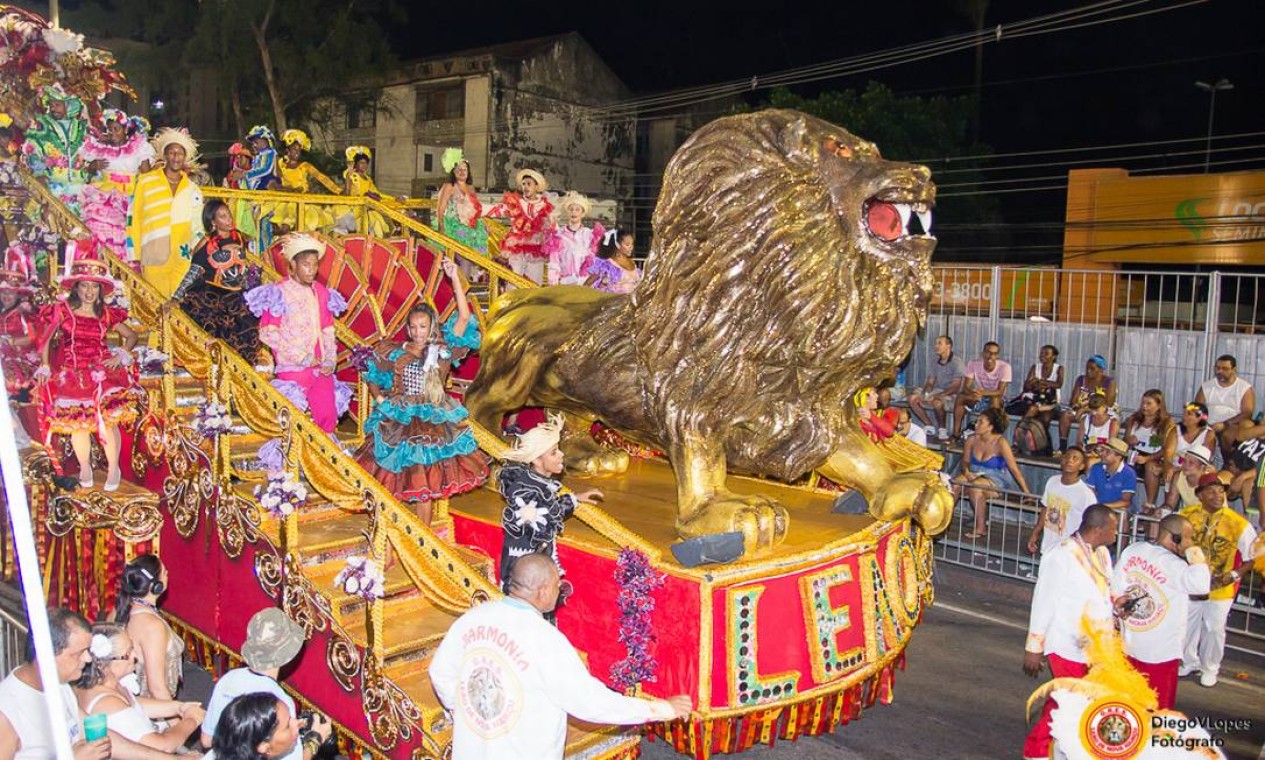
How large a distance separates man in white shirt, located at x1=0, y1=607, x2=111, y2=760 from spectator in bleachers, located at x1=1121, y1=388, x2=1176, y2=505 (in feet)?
25.1

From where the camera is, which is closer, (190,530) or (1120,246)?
(190,530)

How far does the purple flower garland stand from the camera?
4.72 m

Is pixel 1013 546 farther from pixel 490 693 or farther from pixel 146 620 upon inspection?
pixel 146 620

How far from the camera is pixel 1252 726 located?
5645 mm

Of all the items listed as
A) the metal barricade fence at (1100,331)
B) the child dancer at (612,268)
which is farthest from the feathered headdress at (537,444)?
the metal barricade fence at (1100,331)

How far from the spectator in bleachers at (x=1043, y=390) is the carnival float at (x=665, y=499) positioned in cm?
418

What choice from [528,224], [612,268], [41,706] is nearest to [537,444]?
[41,706]

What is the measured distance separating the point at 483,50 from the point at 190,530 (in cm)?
2640

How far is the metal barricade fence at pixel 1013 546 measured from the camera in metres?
7.30

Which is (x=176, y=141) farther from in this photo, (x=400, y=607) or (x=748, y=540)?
(x=748, y=540)

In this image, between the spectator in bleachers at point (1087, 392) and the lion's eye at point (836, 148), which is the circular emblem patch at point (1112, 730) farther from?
the spectator in bleachers at point (1087, 392)

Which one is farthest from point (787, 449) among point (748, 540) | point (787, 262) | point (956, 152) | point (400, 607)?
point (956, 152)

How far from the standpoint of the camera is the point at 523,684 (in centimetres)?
327

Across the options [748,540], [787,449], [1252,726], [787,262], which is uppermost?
[787,262]
